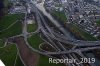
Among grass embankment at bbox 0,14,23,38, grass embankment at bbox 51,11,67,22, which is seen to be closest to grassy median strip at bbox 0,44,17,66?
grass embankment at bbox 0,14,23,38

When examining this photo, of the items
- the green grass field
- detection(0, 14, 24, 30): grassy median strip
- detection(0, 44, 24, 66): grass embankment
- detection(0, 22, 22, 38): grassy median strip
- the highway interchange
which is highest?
detection(0, 14, 24, 30): grassy median strip

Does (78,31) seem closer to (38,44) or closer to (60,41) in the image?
(60,41)

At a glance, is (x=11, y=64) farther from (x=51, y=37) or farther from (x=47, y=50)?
(x=51, y=37)

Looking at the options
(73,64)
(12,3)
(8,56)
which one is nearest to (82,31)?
(73,64)

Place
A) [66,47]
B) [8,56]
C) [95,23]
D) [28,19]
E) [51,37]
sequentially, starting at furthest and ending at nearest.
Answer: [28,19]
[95,23]
[51,37]
[66,47]
[8,56]

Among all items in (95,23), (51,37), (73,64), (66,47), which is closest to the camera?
(73,64)

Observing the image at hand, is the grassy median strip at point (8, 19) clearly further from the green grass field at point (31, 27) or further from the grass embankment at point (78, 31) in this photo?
the grass embankment at point (78, 31)

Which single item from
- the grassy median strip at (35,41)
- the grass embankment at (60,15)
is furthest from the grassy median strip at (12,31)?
the grass embankment at (60,15)

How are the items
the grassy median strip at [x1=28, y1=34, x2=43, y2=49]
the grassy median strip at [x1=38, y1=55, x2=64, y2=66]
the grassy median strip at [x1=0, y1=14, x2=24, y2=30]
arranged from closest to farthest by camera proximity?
the grassy median strip at [x1=38, y1=55, x2=64, y2=66], the grassy median strip at [x1=28, y1=34, x2=43, y2=49], the grassy median strip at [x1=0, y1=14, x2=24, y2=30]

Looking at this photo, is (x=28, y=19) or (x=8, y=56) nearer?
(x=8, y=56)

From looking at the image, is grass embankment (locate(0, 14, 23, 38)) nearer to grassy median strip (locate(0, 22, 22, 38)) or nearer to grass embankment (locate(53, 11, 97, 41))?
grassy median strip (locate(0, 22, 22, 38))
